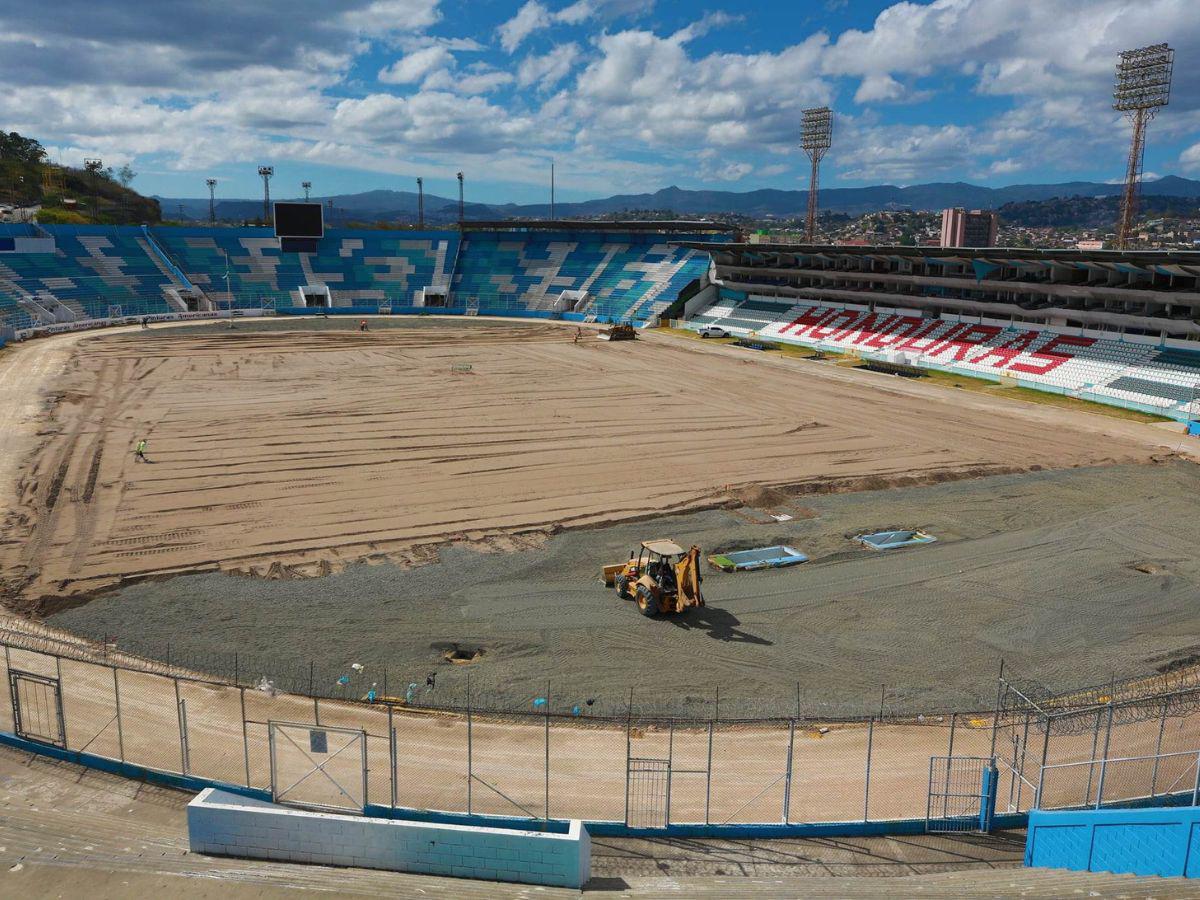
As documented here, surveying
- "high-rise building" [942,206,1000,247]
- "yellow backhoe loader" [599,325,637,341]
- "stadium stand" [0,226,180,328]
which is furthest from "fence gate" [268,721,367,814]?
"high-rise building" [942,206,1000,247]

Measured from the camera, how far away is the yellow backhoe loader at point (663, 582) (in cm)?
1972

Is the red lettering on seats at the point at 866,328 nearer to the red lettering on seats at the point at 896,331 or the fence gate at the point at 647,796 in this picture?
the red lettering on seats at the point at 896,331

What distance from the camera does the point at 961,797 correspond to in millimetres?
12711

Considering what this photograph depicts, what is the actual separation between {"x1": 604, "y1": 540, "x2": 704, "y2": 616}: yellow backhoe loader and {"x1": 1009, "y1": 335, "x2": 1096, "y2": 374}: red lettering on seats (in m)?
40.2

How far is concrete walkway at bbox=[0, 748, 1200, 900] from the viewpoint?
996 cm

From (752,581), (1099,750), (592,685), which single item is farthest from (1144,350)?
(592,685)

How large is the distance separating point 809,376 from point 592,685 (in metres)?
40.2

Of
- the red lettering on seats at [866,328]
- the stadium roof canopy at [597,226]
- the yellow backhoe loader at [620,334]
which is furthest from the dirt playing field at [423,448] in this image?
the stadium roof canopy at [597,226]

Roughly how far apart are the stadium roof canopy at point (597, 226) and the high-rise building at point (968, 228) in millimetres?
53858

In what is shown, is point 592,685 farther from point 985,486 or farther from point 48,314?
point 48,314

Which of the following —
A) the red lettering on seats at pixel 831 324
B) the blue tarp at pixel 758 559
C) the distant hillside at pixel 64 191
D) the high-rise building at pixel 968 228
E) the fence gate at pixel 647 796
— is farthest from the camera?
the high-rise building at pixel 968 228

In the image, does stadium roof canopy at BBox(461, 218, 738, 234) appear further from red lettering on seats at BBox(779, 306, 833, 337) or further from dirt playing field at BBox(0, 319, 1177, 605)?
dirt playing field at BBox(0, 319, 1177, 605)

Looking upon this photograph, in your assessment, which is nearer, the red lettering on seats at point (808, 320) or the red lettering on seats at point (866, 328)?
the red lettering on seats at point (866, 328)

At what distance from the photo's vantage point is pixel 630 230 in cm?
9100
